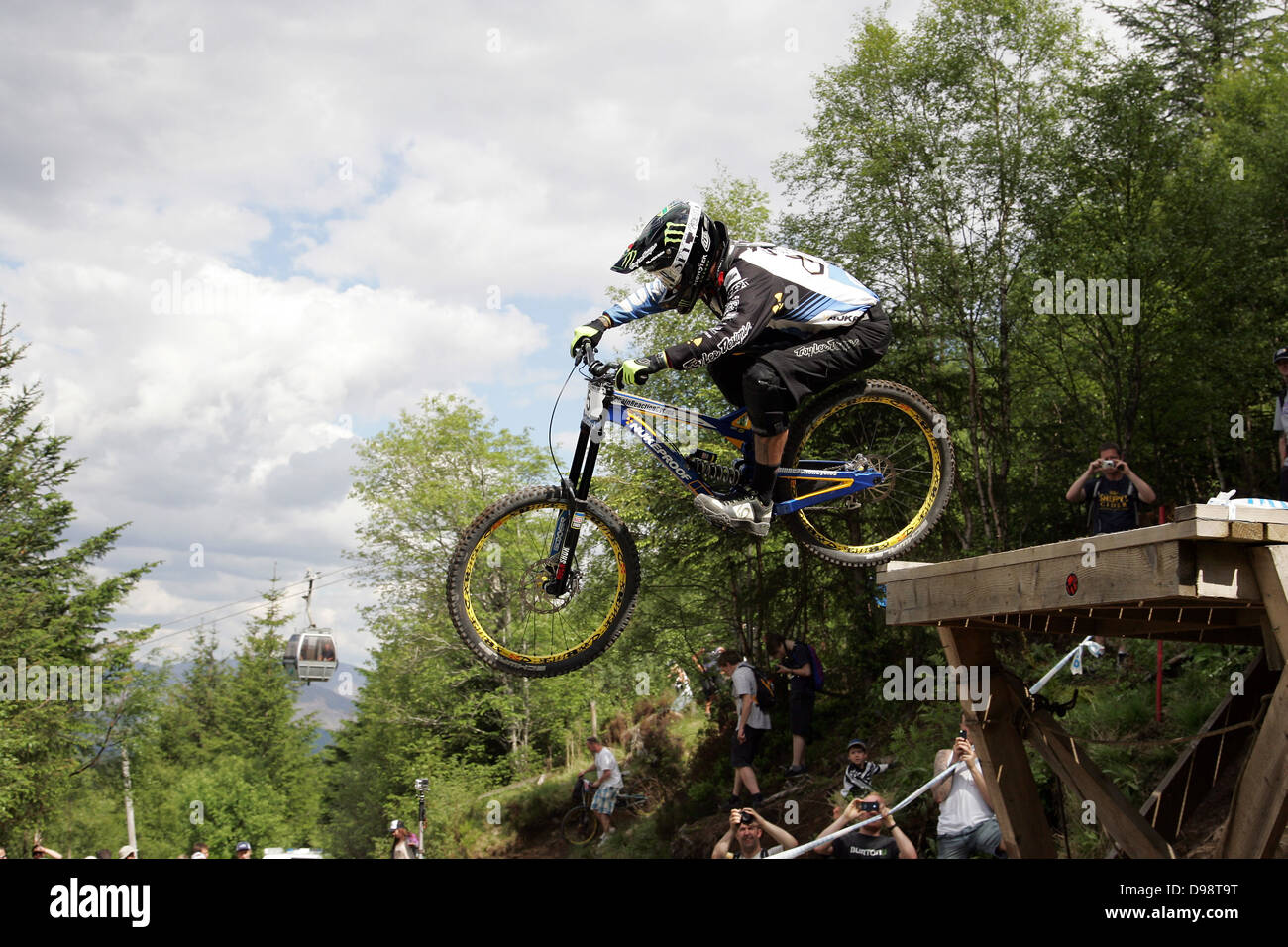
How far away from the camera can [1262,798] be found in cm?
274

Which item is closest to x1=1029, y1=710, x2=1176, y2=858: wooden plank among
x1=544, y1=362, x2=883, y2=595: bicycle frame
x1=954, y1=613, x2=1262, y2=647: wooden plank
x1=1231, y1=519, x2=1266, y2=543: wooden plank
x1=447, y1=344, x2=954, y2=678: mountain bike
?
x1=954, y1=613, x2=1262, y2=647: wooden plank

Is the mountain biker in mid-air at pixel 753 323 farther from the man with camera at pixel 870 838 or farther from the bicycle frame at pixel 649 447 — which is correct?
the man with camera at pixel 870 838

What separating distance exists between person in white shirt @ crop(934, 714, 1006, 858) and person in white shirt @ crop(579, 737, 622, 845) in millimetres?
8879

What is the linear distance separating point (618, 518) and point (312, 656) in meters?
20.7

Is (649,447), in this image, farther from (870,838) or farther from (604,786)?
(604,786)

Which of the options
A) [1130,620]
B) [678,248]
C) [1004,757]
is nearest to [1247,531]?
[1130,620]

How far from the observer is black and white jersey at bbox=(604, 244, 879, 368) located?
14.2 feet

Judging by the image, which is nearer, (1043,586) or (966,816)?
Answer: (1043,586)

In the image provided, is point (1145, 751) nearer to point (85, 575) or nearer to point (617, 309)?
point (617, 309)

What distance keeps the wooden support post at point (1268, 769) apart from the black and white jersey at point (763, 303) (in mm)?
2230

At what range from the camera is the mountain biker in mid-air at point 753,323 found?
14.6ft

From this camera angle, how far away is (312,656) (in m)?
23.6

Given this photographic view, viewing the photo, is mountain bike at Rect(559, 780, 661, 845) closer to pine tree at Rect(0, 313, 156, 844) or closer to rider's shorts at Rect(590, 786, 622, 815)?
rider's shorts at Rect(590, 786, 622, 815)
